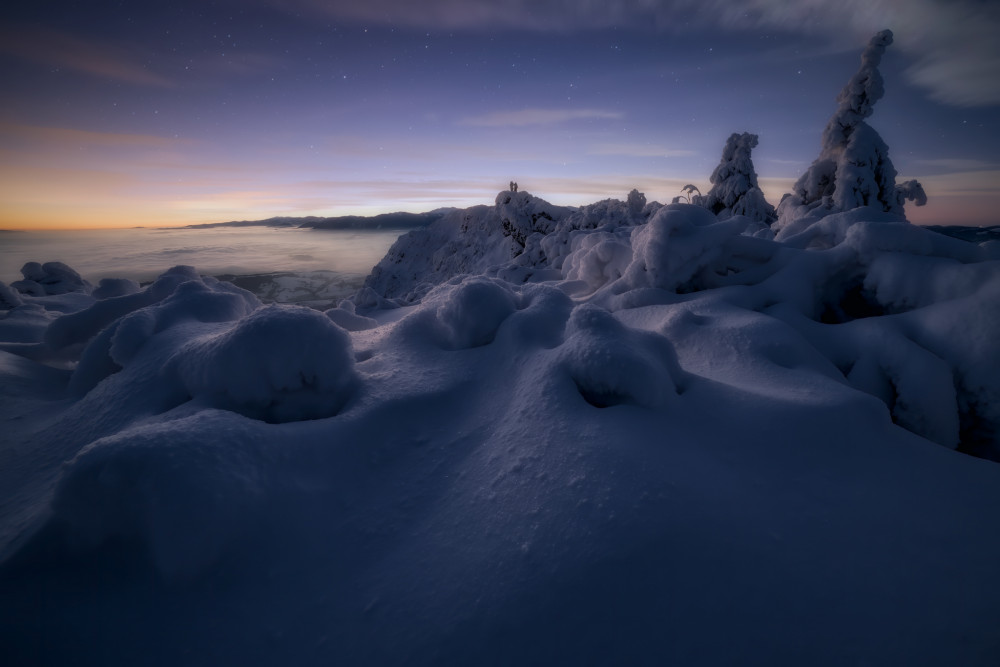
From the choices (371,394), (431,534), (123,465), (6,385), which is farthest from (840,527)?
(6,385)

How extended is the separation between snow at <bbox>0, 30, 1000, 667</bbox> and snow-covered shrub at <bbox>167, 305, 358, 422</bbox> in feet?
0.06

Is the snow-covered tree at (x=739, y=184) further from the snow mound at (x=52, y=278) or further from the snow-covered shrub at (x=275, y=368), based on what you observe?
the snow mound at (x=52, y=278)

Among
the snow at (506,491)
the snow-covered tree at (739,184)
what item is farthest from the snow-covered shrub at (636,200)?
the snow at (506,491)

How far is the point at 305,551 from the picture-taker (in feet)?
5.73

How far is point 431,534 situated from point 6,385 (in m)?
4.07

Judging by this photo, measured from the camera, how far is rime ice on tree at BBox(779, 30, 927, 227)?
13641 mm

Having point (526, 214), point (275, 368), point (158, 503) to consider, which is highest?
point (526, 214)

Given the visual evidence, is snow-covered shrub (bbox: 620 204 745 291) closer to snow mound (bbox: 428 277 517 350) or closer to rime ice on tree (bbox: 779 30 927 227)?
snow mound (bbox: 428 277 517 350)

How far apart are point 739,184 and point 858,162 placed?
5495 millimetres

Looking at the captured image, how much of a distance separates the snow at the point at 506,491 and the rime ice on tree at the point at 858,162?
45.2 ft

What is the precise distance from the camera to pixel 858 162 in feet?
46.1

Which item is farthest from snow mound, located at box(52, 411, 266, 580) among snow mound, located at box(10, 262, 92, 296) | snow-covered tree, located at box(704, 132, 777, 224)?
snow-covered tree, located at box(704, 132, 777, 224)

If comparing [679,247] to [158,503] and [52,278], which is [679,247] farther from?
[52,278]

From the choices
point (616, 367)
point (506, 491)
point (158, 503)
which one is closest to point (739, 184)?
point (616, 367)
